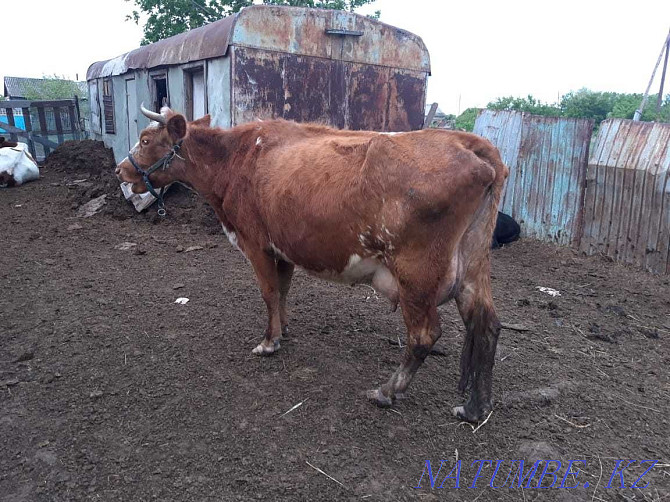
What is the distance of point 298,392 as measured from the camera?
12.3 ft

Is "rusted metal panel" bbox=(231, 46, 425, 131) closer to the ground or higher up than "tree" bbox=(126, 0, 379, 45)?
closer to the ground

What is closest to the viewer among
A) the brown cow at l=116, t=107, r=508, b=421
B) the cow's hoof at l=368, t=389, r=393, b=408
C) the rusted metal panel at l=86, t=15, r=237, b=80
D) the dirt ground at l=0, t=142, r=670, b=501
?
the dirt ground at l=0, t=142, r=670, b=501

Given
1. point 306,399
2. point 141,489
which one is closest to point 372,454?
point 306,399

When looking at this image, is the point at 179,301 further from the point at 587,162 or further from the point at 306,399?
the point at 587,162

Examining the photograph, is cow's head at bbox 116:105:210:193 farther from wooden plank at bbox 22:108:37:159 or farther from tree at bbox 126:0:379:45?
A: tree at bbox 126:0:379:45

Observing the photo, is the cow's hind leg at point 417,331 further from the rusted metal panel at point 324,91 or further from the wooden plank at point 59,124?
the wooden plank at point 59,124

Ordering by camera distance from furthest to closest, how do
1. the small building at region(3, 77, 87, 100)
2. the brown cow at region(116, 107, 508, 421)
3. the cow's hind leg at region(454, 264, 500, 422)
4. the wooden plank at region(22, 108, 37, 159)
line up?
the small building at region(3, 77, 87, 100), the wooden plank at region(22, 108, 37, 159), the cow's hind leg at region(454, 264, 500, 422), the brown cow at region(116, 107, 508, 421)

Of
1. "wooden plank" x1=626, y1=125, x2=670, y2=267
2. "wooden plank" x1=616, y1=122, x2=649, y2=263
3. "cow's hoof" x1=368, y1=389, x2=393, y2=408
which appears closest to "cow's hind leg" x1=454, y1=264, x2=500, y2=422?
"cow's hoof" x1=368, y1=389, x2=393, y2=408

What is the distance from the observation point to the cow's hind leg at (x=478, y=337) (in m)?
3.41

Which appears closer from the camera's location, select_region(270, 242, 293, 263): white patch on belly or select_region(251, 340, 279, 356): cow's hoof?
select_region(270, 242, 293, 263): white patch on belly

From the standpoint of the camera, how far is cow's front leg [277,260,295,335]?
4.59 m

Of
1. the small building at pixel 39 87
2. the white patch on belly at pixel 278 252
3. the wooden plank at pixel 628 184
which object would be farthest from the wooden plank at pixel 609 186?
the small building at pixel 39 87

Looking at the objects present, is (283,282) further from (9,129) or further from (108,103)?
(9,129)

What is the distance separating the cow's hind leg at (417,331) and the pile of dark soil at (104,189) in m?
5.87
